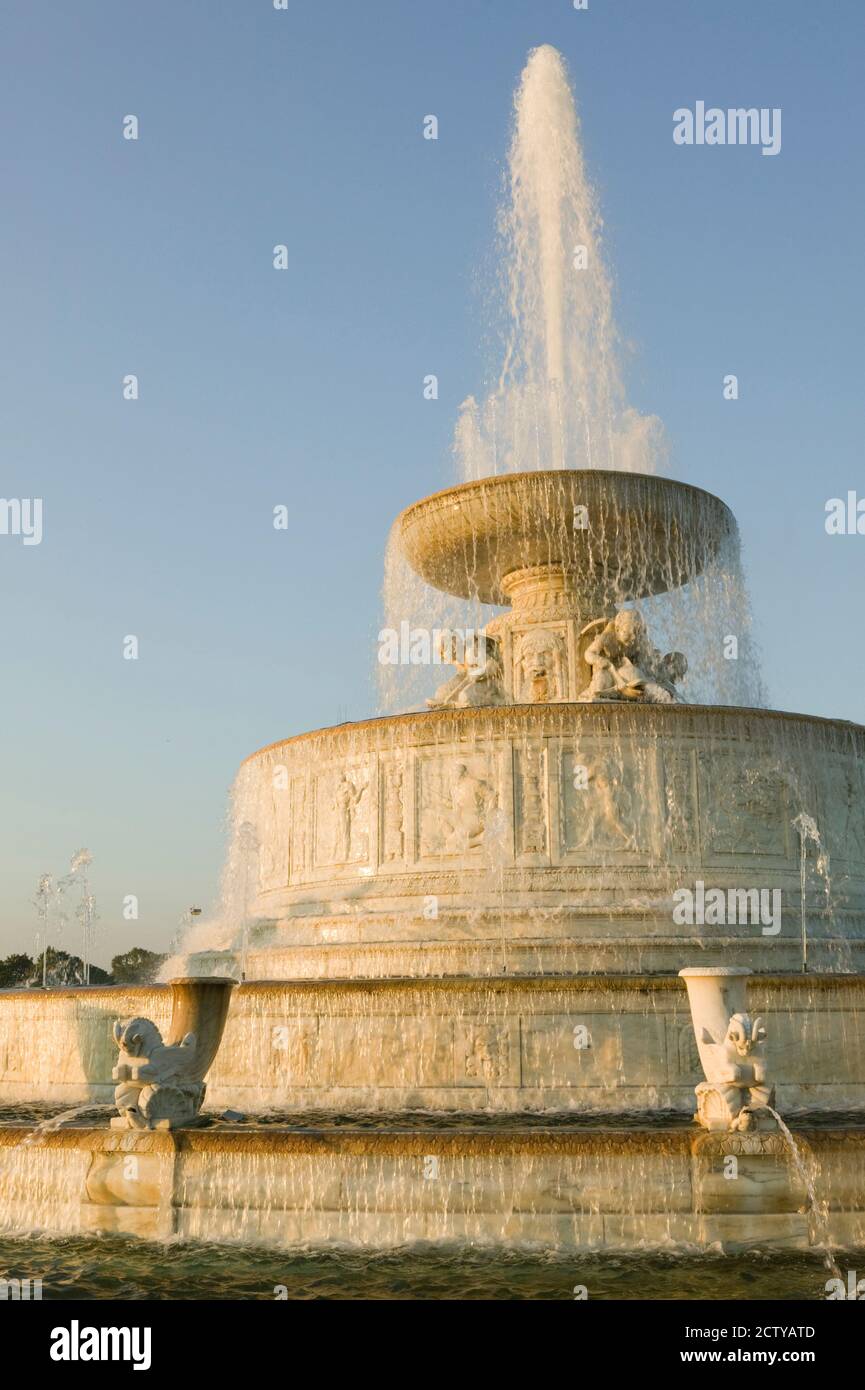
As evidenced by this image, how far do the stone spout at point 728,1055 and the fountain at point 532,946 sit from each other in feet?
0.08

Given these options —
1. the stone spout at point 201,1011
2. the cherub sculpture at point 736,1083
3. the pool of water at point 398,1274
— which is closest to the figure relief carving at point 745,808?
the cherub sculpture at point 736,1083

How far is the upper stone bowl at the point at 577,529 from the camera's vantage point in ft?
59.3

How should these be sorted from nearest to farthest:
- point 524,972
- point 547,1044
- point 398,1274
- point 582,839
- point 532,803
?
1. point 398,1274
2. point 547,1044
3. point 524,972
4. point 582,839
5. point 532,803

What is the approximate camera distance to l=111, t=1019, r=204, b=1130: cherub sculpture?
354 inches

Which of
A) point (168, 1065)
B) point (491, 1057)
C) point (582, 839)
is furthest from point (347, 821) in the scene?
point (168, 1065)

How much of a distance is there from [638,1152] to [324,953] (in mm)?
6366

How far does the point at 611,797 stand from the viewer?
1488 centimetres

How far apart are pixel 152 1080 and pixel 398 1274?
253 cm

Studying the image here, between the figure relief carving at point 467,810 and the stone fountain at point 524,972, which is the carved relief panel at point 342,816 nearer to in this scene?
the stone fountain at point 524,972

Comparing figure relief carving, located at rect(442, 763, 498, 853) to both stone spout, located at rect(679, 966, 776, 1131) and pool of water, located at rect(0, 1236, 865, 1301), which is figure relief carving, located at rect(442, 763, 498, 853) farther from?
pool of water, located at rect(0, 1236, 865, 1301)

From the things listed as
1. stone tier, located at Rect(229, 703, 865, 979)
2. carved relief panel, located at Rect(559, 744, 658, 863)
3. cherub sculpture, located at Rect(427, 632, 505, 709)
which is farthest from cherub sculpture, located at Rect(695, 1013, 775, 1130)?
cherub sculpture, located at Rect(427, 632, 505, 709)

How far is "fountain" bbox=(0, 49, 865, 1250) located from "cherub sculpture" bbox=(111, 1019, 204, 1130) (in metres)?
0.03

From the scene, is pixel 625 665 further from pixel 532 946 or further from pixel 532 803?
pixel 532 946

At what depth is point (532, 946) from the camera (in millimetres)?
13461
